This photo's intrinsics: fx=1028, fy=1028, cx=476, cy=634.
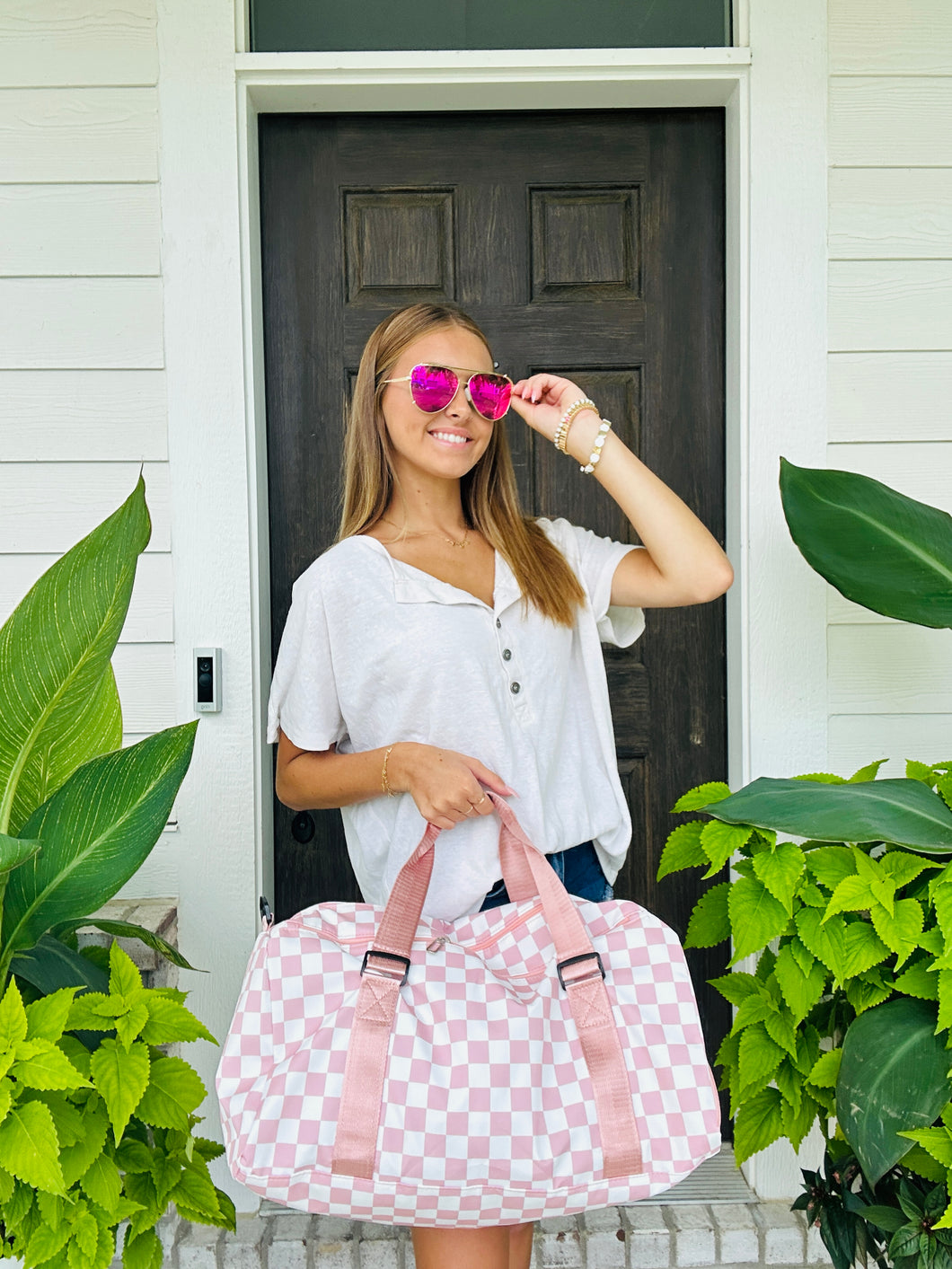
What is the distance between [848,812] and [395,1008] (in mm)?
668

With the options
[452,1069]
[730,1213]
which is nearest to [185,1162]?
[452,1069]

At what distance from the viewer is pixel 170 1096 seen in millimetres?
1311

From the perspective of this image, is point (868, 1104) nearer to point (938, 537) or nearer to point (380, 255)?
point (938, 537)

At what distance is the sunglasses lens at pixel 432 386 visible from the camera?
1.45 meters

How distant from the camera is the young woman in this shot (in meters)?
1.43

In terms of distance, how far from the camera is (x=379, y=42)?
6.70 ft

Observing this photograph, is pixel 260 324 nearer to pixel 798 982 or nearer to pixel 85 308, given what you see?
pixel 85 308

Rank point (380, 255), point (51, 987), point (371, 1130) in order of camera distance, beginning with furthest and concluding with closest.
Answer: point (380, 255) → point (51, 987) → point (371, 1130)

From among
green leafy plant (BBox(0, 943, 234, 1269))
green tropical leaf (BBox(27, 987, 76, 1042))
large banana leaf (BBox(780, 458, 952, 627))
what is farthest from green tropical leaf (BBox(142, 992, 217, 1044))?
large banana leaf (BBox(780, 458, 952, 627))

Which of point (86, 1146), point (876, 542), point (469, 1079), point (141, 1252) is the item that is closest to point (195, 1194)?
point (141, 1252)

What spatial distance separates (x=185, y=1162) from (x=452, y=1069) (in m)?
0.47

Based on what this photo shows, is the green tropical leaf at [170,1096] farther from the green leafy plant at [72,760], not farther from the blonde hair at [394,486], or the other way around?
the blonde hair at [394,486]

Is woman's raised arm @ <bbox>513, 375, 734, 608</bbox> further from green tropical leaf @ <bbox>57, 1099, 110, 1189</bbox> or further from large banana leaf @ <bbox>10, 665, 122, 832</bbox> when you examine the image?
green tropical leaf @ <bbox>57, 1099, 110, 1189</bbox>

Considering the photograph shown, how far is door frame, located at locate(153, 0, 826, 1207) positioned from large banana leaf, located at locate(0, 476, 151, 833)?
2.22 ft
